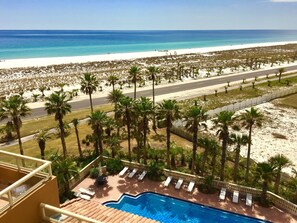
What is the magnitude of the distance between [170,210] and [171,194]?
244 centimetres

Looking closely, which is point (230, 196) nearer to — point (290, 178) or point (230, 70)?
point (290, 178)

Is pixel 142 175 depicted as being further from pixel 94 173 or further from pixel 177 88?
pixel 177 88

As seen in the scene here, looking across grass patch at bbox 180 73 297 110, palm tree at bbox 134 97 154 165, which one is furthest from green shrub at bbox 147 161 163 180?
grass patch at bbox 180 73 297 110

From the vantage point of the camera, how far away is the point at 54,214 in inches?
410

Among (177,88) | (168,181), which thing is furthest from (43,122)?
(177,88)

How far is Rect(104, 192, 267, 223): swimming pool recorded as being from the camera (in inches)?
1032

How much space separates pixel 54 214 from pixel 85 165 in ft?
81.1

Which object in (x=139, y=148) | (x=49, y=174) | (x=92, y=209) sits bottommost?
(x=139, y=148)

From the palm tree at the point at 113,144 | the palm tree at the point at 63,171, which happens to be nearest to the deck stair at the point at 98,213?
the palm tree at the point at 63,171

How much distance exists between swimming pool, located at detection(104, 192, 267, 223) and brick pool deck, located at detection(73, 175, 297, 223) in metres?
0.58

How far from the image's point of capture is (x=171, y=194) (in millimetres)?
29797

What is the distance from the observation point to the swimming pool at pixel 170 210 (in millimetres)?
26203

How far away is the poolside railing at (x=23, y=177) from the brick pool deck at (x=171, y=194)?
59.9 feet

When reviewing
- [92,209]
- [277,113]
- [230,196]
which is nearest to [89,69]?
[277,113]
